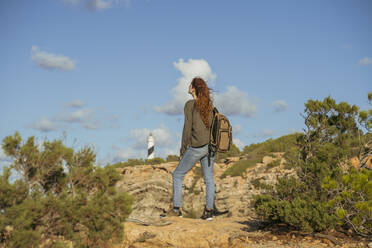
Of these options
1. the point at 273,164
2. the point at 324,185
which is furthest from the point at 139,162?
the point at 324,185

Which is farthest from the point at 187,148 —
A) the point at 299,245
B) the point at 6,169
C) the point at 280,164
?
the point at 280,164

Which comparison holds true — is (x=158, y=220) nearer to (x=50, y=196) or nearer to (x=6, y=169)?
(x=50, y=196)

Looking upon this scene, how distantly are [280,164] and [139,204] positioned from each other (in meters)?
6.09

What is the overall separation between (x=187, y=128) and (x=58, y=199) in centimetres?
268

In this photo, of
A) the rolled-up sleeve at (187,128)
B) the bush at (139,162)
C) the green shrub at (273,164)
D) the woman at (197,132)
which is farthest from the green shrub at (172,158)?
the rolled-up sleeve at (187,128)

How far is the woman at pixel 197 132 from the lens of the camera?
6.59 meters

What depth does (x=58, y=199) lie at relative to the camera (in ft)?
15.3

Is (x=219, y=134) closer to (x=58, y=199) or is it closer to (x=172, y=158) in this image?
(x=58, y=199)

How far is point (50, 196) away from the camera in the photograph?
15.3 ft

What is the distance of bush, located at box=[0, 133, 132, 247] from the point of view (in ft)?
14.3

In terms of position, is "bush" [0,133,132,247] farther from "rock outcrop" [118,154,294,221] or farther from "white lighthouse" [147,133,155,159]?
"white lighthouse" [147,133,155,159]

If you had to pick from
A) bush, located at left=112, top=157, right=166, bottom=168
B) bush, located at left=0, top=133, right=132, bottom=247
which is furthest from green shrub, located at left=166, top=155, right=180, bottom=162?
bush, located at left=0, top=133, right=132, bottom=247

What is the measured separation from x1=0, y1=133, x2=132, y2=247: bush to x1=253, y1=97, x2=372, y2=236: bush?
8.85ft

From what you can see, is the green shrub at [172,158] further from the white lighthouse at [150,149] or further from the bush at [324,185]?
the bush at [324,185]
